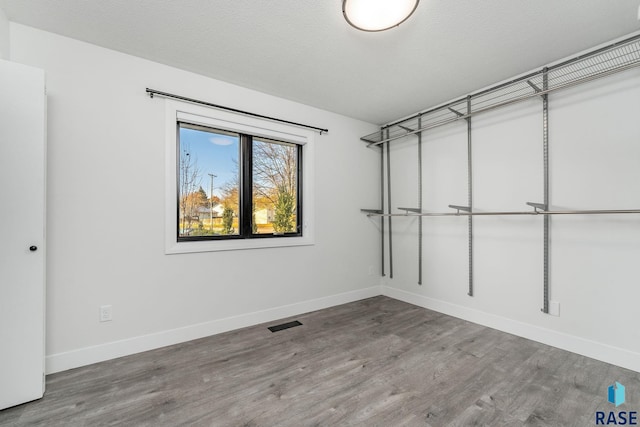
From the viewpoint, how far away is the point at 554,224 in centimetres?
246

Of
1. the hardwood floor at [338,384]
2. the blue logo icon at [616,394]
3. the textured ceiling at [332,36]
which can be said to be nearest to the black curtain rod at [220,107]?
the textured ceiling at [332,36]

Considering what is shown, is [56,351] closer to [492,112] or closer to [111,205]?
[111,205]

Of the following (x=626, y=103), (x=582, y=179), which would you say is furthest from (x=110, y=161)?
(x=626, y=103)

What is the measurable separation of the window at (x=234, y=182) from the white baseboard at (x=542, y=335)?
5.84ft

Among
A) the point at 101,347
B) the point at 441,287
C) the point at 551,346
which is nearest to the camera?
the point at 101,347

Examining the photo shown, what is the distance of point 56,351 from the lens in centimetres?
207

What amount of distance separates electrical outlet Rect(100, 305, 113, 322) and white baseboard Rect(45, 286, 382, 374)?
0.20m

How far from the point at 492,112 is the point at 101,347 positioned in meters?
4.17

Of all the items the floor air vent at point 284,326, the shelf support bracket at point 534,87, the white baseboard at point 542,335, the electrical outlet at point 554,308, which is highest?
the shelf support bracket at point 534,87

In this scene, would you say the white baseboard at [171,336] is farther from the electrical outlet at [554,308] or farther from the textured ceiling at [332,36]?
the textured ceiling at [332,36]

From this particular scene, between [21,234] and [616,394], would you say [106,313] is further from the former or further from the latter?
[616,394]

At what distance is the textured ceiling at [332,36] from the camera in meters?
1.85

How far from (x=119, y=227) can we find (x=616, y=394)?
3.71m

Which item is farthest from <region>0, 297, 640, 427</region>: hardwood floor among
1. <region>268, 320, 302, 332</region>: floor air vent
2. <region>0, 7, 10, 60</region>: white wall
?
<region>0, 7, 10, 60</region>: white wall
